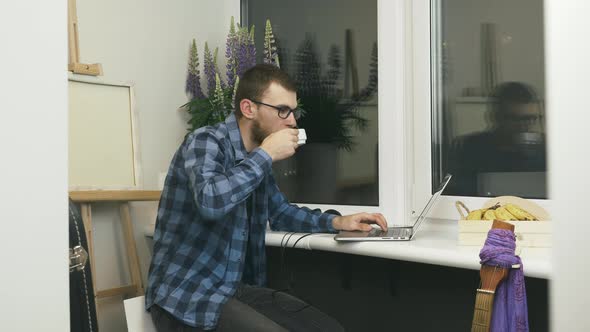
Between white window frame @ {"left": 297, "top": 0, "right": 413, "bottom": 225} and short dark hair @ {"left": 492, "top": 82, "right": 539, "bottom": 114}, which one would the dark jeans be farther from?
short dark hair @ {"left": 492, "top": 82, "right": 539, "bottom": 114}

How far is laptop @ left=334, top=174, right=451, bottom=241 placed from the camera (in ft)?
6.07

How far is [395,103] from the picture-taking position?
225 centimetres

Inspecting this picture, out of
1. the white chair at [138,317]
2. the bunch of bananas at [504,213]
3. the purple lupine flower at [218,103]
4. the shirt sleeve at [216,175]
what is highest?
the purple lupine flower at [218,103]

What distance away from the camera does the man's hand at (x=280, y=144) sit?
5.89 ft

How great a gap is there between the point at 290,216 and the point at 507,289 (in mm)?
930

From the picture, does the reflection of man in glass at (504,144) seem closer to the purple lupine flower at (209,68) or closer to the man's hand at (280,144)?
the man's hand at (280,144)

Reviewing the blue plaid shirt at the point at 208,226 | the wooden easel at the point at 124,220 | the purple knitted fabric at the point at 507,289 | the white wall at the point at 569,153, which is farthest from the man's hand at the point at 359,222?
the white wall at the point at 569,153

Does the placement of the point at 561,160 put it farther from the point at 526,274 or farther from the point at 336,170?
the point at 336,170

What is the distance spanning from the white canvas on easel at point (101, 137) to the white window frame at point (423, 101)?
1109mm

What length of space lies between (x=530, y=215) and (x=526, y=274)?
1.07ft

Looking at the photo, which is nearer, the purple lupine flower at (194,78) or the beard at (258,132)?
the beard at (258,132)

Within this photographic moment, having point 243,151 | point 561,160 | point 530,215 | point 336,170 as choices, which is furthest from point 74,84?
point 561,160
